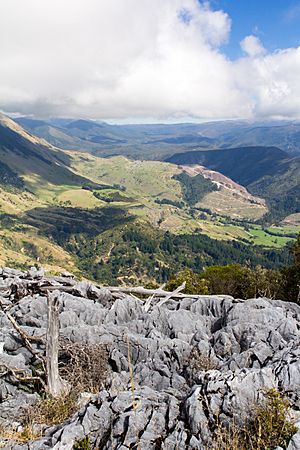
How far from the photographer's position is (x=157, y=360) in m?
15.1

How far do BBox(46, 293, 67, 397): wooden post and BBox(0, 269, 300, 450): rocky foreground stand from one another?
83 centimetres

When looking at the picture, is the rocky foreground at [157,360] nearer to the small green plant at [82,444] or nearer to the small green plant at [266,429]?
the small green plant at [82,444]

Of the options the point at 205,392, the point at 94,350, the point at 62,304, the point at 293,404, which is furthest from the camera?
the point at 62,304

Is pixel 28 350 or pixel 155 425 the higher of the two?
pixel 155 425

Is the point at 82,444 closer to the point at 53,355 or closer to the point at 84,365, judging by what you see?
the point at 53,355

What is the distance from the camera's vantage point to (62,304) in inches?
786

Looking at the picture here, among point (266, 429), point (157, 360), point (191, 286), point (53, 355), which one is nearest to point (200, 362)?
point (157, 360)

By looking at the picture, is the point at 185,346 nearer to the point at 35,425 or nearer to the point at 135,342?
the point at 135,342

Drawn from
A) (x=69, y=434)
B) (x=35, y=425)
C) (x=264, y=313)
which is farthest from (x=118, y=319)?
(x=69, y=434)

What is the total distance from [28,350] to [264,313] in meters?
11.4

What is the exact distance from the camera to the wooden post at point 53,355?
1301 centimetres

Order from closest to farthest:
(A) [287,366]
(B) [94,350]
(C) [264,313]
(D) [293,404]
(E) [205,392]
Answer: (D) [293,404] < (E) [205,392] < (A) [287,366] < (B) [94,350] < (C) [264,313]

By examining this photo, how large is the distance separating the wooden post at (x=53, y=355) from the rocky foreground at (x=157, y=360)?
0.83 meters

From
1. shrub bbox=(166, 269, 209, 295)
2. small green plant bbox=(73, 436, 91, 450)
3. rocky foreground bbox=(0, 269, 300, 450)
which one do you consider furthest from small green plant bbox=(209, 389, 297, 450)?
shrub bbox=(166, 269, 209, 295)
